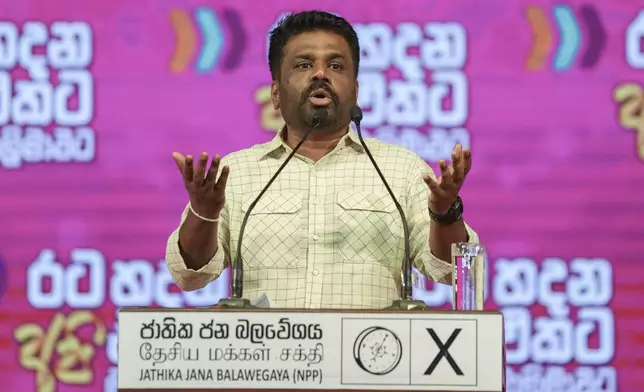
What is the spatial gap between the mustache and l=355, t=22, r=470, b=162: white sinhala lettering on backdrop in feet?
3.33

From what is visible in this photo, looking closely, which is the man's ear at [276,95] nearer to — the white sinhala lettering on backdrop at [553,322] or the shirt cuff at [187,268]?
the shirt cuff at [187,268]

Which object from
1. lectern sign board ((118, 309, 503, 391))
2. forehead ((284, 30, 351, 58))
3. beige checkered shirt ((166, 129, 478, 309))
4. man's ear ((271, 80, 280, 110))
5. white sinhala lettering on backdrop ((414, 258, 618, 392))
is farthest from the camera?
white sinhala lettering on backdrop ((414, 258, 618, 392))

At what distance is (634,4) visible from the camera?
376 cm

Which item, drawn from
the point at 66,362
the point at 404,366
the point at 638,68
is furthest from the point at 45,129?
the point at 404,366

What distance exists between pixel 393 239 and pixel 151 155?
131 cm

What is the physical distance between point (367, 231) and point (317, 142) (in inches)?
11.2

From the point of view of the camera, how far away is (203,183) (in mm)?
2158

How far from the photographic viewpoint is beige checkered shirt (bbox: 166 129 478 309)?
8.70 feet

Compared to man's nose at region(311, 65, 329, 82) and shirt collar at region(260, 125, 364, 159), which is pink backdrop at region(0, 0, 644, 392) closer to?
shirt collar at region(260, 125, 364, 159)

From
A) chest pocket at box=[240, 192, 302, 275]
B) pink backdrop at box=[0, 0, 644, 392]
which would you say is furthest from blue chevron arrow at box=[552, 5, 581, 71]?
chest pocket at box=[240, 192, 302, 275]

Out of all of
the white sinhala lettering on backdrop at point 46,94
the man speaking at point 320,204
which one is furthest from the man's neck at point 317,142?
the white sinhala lettering on backdrop at point 46,94

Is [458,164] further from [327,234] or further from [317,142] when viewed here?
[317,142]

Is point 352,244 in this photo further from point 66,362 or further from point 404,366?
point 66,362

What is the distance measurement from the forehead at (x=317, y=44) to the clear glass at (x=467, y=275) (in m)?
0.72
